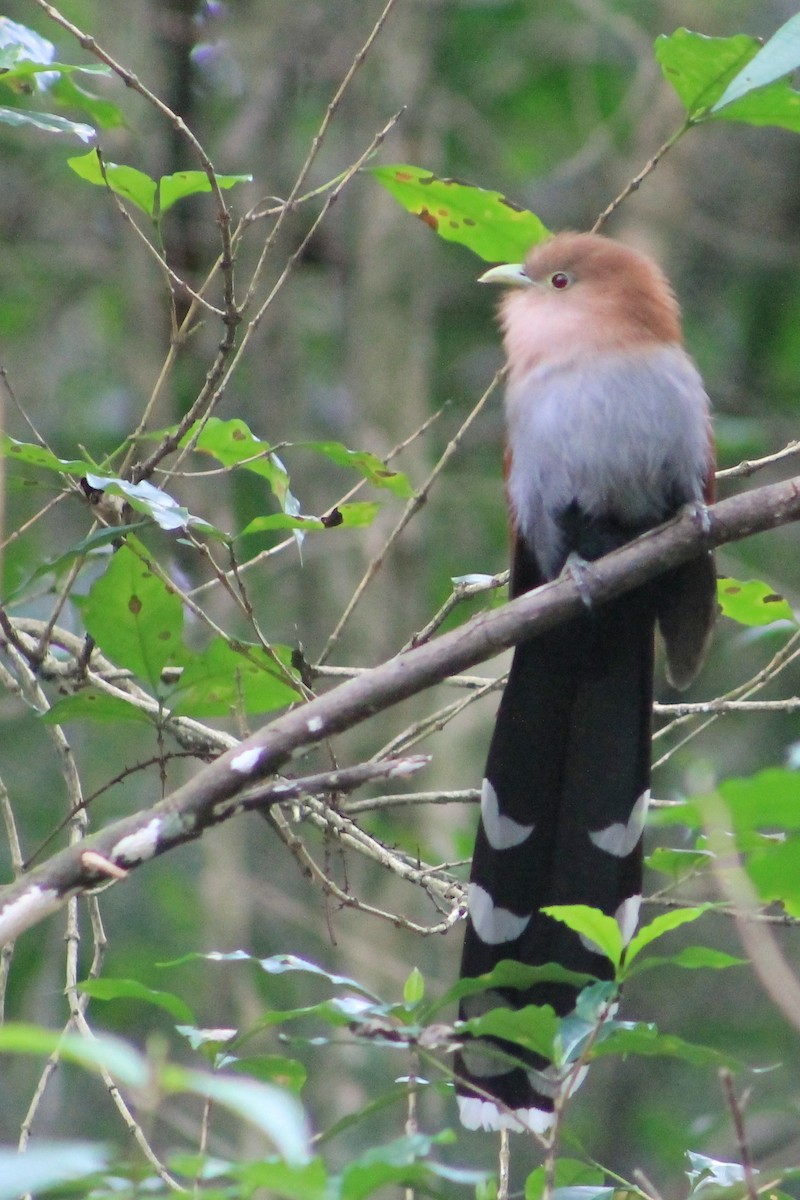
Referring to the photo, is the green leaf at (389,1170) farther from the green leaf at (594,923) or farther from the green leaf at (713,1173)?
the green leaf at (713,1173)

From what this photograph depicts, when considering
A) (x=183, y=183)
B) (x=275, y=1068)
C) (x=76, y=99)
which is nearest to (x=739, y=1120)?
(x=275, y=1068)

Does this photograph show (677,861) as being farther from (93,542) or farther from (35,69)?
(35,69)

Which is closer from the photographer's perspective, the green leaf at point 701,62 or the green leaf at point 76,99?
the green leaf at point 701,62

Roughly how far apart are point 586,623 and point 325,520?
97cm

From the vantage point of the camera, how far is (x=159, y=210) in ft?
7.47

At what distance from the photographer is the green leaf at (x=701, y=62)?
89.7 inches

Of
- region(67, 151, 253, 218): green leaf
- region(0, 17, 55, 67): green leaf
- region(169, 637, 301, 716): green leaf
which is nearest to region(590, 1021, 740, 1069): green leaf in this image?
region(169, 637, 301, 716): green leaf

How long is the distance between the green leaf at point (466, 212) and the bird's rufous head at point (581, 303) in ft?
1.93

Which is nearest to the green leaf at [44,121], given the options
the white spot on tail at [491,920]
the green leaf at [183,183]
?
the green leaf at [183,183]

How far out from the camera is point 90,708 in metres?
2.23

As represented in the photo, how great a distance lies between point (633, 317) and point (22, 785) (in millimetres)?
3427

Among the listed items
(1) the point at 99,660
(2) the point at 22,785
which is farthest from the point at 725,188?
(1) the point at 99,660

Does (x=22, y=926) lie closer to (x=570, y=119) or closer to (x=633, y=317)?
(x=633, y=317)

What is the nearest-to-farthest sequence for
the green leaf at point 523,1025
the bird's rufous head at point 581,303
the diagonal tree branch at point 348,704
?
the green leaf at point 523,1025, the diagonal tree branch at point 348,704, the bird's rufous head at point 581,303
